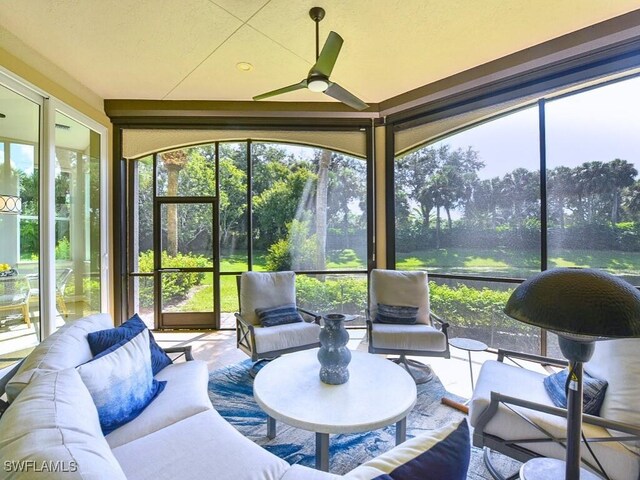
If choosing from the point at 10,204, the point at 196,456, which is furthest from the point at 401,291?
the point at 10,204

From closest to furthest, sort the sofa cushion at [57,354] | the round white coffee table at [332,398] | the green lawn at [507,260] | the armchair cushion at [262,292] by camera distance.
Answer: the sofa cushion at [57,354] < the round white coffee table at [332,398] < the green lawn at [507,260] < the armchair cushion at [262,292]

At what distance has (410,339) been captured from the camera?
2891mm

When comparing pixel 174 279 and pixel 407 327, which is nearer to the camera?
pixel 407 327

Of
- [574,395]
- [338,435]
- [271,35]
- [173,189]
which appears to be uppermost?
[271,35]

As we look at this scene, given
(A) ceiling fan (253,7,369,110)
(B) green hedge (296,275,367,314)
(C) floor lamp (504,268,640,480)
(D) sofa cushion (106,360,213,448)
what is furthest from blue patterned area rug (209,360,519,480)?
(A) ceiling fan (253,7,369,110)

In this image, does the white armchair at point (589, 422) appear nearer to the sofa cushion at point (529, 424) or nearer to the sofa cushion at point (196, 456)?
the sofa cushion at point (529, 424)

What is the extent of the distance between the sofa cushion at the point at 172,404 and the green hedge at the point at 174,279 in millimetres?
2542

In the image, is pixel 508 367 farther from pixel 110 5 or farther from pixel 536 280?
pixel 110 5

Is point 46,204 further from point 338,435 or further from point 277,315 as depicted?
point 338,435

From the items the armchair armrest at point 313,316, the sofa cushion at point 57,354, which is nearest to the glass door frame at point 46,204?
the sofa cushion at point 57,354

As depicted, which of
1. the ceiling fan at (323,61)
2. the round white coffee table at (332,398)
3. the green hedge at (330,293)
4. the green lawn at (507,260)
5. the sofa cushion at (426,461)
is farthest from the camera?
the green hedge at (330,293)

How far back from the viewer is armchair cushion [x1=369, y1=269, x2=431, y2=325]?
3416 mm

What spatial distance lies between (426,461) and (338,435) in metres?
1.72

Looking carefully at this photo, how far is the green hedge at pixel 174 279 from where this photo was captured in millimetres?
4496
